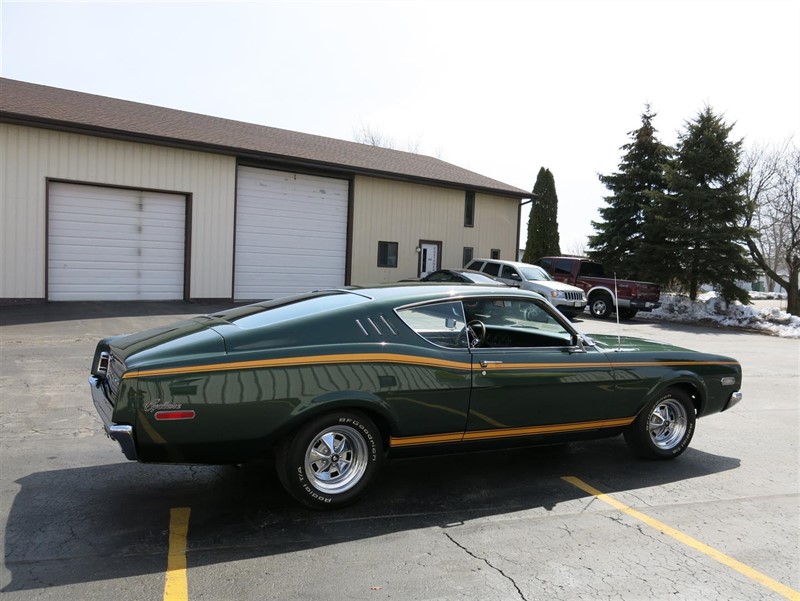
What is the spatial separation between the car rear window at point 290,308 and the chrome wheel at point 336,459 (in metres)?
0.81

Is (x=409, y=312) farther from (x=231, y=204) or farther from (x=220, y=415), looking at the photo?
(x=231, y=204)

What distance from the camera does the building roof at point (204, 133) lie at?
50.2 ft

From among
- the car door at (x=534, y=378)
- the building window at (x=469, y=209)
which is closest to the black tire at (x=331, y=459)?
the car door at (x=534, y=378)

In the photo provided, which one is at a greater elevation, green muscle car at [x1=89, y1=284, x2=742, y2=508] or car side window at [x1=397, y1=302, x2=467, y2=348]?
car side window at [x1=397, y1=302, x2=467, y2=348]

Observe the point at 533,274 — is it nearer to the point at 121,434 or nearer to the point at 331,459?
the point at 331,459

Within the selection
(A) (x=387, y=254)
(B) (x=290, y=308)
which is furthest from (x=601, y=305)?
(B) (x=290, y=308)

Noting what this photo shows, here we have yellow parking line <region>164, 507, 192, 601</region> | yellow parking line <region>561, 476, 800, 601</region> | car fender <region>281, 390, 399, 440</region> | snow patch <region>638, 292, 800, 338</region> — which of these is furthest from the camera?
snow patch <region>638, 292, 800, 338</region>

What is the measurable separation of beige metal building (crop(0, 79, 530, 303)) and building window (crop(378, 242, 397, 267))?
0.08 meters

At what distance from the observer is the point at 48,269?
49.4 ft

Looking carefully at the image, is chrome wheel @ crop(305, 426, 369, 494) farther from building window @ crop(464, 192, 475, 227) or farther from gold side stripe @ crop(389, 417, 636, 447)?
building window @ crop(464, 192, 475, 227)

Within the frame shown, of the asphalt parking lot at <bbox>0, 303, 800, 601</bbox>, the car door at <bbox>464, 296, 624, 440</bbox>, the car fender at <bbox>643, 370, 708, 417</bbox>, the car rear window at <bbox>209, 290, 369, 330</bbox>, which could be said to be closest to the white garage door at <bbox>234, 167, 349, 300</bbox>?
the asphalt parking lot at <bbox>0, 303, 800, 601</bbox>

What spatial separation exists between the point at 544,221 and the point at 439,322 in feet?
101

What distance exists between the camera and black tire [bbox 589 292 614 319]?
20.8 m

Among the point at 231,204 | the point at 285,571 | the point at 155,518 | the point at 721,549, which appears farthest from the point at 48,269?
the point at 721,549
